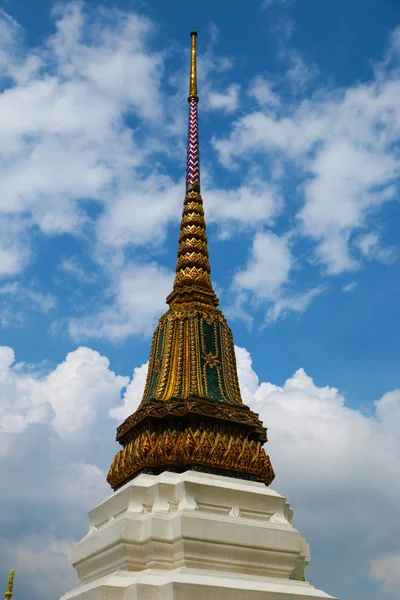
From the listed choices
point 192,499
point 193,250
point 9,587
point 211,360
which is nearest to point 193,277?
point 193,250

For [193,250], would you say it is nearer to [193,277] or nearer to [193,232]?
[193,232]

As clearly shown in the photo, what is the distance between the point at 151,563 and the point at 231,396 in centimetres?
494

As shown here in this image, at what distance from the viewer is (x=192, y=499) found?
551 inches

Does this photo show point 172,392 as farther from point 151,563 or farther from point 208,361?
point 151,563

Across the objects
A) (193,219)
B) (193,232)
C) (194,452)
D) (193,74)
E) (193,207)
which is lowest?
(194,452)

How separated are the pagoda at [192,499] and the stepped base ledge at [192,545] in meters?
0.02

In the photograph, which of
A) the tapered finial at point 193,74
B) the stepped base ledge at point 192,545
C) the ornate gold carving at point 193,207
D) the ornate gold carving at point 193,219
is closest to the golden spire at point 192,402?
the ornate gold carving at point 193,219

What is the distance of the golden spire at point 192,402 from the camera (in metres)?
15.2

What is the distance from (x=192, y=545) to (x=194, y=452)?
228 cm

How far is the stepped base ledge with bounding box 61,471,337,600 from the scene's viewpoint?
12445mm

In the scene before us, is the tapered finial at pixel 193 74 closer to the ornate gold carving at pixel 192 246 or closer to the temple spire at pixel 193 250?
the temple spire at pixel 193 250

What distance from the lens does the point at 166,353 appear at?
17.5m

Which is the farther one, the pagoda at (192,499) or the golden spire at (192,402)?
the golden spire at (192,402)

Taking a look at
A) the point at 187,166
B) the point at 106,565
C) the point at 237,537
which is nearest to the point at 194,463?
the point at 237,537
